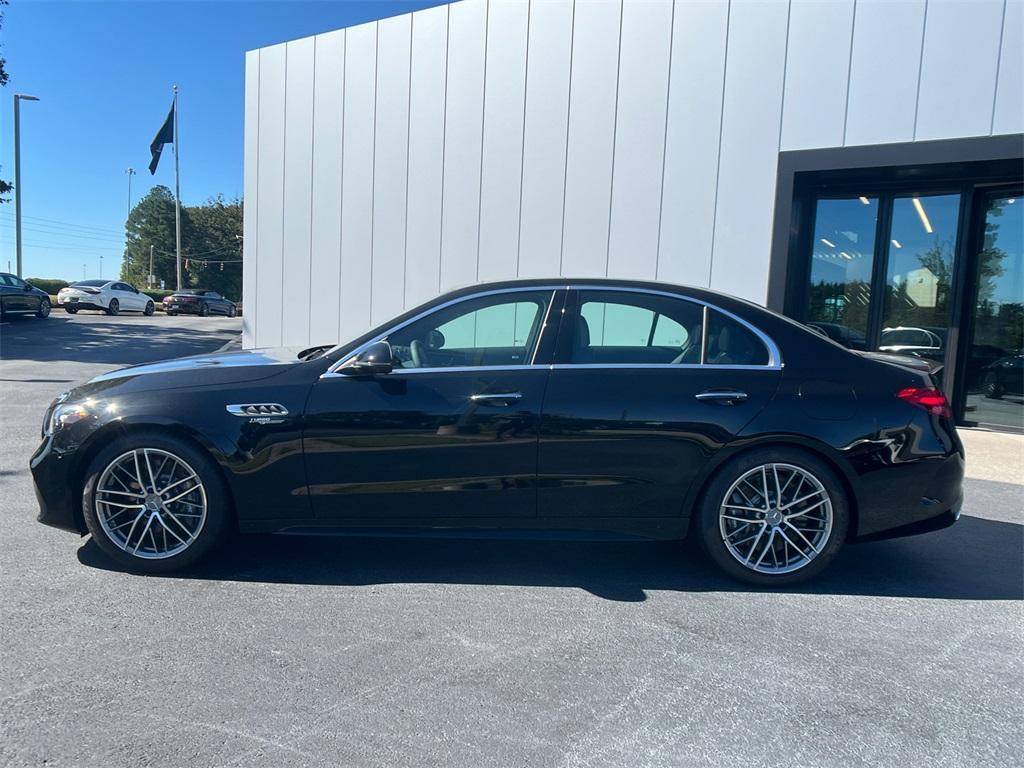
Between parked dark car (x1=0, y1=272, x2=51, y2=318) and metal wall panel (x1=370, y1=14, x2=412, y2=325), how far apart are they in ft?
56.0

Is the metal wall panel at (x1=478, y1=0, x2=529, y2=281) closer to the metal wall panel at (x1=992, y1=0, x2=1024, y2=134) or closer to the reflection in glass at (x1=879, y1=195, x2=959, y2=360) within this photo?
the reflection in glass at (x1=879, y1=195, x2=959, y2=360)

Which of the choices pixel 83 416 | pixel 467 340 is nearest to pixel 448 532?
pixel 467 340

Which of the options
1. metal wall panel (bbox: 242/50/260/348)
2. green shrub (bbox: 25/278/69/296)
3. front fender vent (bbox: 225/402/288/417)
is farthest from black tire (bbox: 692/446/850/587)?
green shrub (bbox: 25/278/69/296)

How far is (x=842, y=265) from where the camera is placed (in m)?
9.00

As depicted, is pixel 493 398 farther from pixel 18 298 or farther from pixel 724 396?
pixel 18 298

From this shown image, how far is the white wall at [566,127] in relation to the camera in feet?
25.5

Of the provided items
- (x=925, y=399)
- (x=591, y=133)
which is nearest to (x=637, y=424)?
(x=925, y=399)

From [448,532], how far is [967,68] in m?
7.52

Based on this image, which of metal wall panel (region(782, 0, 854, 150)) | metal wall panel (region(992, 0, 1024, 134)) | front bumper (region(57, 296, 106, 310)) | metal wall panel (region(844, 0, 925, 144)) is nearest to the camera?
metal wall panel (region(992, 0, 1024, 134))

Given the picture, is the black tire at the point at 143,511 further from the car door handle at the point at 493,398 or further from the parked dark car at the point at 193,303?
the parked dark car at the point at 193,303

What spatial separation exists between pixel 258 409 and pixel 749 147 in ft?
22.9

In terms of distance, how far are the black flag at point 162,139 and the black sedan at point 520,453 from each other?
3410 cm

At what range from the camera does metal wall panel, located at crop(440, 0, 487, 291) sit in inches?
382

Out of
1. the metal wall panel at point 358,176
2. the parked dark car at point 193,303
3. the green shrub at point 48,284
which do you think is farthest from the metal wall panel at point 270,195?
the green shrub at point 48,284
